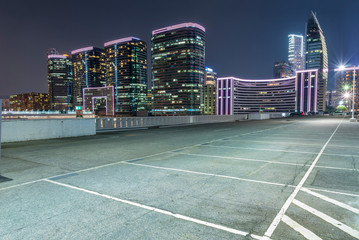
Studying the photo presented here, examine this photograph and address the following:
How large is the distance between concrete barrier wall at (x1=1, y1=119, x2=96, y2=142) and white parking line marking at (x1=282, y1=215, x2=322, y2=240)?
15.7 metres

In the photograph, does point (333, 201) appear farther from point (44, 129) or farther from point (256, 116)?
point (256, 116)

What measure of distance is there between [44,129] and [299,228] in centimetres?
1660

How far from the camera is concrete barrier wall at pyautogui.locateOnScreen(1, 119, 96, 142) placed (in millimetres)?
14008

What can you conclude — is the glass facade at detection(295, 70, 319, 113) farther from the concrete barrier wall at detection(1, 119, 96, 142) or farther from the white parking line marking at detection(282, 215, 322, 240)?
the white parking line marking at detection(282, 215, 322, 240)

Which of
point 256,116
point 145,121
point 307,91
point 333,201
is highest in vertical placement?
point 307,91

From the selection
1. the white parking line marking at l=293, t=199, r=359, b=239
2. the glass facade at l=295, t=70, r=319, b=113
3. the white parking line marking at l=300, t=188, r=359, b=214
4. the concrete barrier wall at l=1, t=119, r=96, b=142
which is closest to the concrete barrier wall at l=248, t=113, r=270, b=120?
the concrete barrier wall at l=1, t=119, r=96, b=142

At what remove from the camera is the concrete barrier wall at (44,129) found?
46.0 feet

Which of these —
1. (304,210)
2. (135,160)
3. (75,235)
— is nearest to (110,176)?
(135,160)

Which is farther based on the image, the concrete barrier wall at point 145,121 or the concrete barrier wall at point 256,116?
the concrete barrier wall at point 256,116

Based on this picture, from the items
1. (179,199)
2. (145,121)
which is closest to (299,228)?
(179,199)

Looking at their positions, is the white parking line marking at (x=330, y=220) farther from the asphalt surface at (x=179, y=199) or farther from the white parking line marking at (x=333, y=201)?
the white parking line marking at (x=333, y=201)

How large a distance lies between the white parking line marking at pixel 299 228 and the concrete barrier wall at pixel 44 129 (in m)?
15.7

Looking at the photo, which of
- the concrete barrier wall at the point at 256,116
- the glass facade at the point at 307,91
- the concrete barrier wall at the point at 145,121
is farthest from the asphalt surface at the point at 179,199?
the glass facade at the point at 307,91

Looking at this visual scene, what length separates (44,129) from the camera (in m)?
15.6
